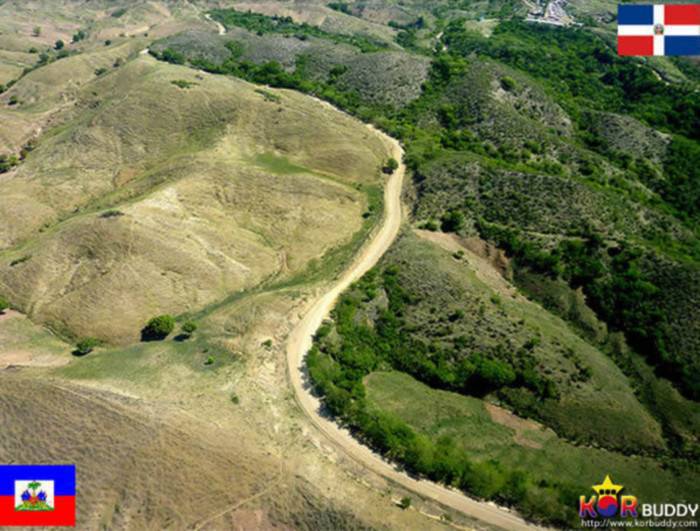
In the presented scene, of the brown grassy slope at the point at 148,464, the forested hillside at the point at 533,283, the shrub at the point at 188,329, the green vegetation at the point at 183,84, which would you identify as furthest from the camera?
the green vegetation at the point at 183,84

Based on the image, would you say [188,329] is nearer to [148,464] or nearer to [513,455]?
[148,464]

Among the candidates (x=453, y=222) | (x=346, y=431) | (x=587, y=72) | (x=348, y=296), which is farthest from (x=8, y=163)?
(x=587, y=72)

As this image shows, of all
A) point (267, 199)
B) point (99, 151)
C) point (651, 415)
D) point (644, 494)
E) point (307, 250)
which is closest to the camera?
point (644, 494)

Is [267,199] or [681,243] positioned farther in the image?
[267,199]

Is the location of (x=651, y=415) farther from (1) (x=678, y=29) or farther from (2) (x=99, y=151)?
(1) (x=678, y=29)

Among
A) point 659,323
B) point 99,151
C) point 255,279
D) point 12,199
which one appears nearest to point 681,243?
point 659,323

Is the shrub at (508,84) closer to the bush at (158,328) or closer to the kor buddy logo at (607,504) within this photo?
the bush at (158,328)

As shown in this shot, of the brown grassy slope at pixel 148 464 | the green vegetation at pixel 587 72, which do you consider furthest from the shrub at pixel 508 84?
the brown grassy slope at pixel 148 464

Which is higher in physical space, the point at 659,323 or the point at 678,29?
the point at 678,29
